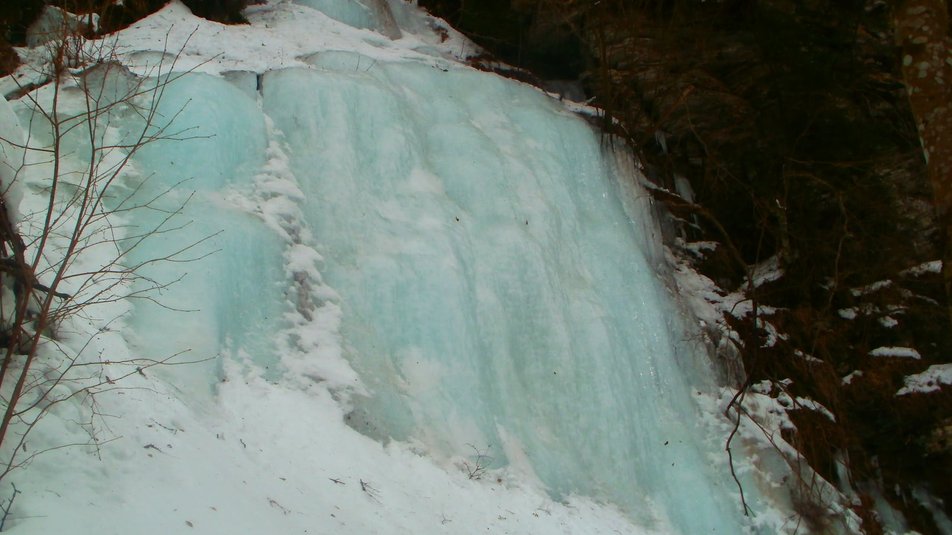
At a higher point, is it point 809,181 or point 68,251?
point 809,181

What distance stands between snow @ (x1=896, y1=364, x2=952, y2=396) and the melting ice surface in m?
2.01

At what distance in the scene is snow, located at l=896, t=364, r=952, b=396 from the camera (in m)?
7.60

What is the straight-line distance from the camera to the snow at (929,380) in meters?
7.60

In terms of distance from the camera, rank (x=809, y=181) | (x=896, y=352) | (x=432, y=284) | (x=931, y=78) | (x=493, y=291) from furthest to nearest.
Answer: (x=809, y=181) → (x=896, y=352) → (x=493, y=291) → (x=432, y=284) → (x=931, y=78)

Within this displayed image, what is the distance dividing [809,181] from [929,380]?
7.97ft

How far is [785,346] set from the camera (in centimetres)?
817

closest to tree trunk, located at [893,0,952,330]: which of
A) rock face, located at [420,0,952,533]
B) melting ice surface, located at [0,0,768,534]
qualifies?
melting ice surface, located at [0,0,768,534]

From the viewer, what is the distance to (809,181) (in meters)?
8.96

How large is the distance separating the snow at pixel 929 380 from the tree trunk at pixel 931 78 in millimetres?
5348

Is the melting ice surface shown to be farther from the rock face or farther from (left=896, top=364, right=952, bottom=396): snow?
(left=896, top=364, right=952, bottom=396): snow

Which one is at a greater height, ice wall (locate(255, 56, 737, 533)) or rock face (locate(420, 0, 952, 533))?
rock face (locate(420, 0, 952, 533))

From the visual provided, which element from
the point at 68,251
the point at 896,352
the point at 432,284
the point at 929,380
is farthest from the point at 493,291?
the point at 929,380

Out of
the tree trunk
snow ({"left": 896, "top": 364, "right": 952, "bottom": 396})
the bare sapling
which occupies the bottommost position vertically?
the bare sapling

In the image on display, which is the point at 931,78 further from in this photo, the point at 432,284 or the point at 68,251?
the point at 432,284
